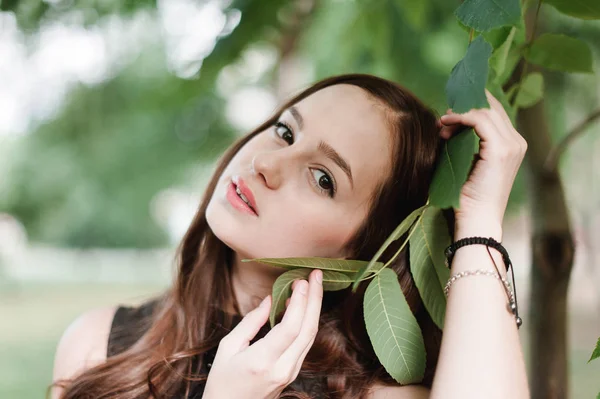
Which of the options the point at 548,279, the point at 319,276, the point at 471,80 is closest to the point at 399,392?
the point at 319,276

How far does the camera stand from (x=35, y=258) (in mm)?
24719

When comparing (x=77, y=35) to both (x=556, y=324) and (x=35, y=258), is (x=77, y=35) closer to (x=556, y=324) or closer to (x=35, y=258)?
(x=556, y=324)

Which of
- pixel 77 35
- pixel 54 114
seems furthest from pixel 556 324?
pixel 54 114

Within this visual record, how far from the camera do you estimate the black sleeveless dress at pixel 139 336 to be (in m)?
1.63

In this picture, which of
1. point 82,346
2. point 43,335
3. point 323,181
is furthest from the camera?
point 43,335

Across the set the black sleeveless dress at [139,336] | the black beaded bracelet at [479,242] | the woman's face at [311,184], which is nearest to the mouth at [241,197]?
the woman's face at [311,184]

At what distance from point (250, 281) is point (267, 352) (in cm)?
56

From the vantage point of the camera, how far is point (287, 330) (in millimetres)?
1232

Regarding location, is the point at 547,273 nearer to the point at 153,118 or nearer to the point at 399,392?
the point at 399,392

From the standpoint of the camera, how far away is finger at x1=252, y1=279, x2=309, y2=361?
4.00 feet

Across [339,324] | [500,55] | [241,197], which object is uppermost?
[500,55]

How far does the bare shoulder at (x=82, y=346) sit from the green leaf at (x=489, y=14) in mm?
1508

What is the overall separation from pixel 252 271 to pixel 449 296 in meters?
0.67

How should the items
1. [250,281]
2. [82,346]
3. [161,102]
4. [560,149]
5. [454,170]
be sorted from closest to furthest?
[454,170], [560,149], [250,281], [82,346], [161,102]
